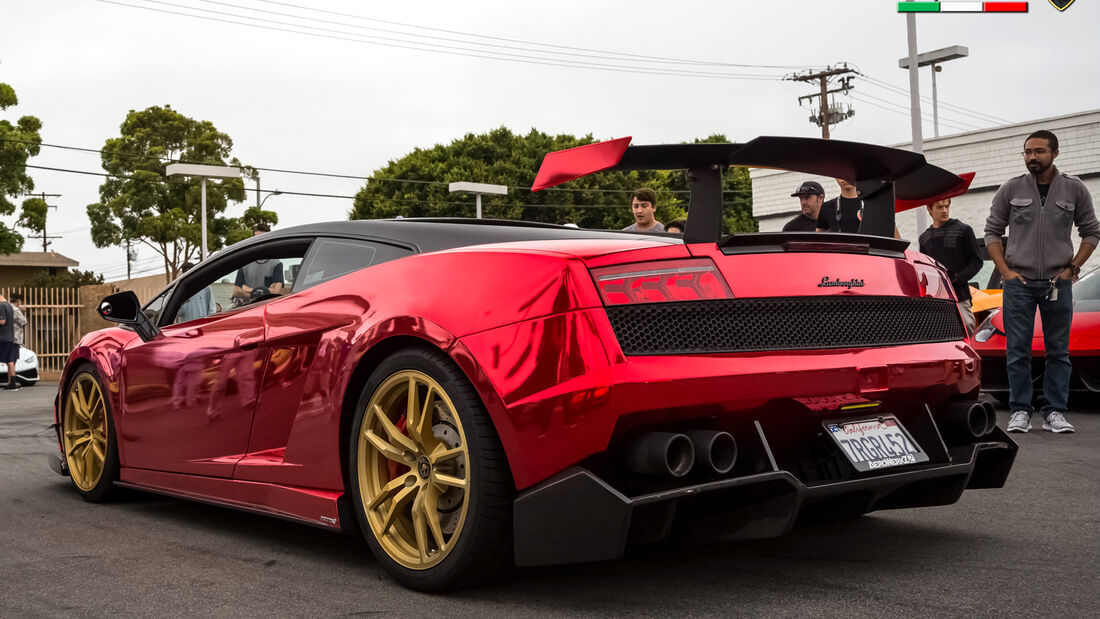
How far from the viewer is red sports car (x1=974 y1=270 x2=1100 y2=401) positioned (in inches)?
336

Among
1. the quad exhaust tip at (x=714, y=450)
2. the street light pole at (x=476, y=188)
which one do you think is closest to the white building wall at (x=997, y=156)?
the street light pole at (x=476, y=188)

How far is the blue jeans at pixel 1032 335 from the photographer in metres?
7.24

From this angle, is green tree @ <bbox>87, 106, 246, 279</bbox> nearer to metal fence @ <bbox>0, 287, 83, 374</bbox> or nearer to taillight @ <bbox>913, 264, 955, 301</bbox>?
metal fence @ <bbox>0, 287, 83, 374</bbox>

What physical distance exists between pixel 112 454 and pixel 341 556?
68.7 inches

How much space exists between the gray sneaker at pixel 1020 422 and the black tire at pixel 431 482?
16.5ft

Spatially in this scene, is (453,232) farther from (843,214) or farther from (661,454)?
(843,214)

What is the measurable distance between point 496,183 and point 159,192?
1543 cm

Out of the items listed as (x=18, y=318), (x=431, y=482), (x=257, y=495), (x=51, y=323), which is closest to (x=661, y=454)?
(x=431, y=482)

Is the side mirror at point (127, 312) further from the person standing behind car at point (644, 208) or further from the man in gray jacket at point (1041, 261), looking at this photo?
the man in gray jacket at point (1041, 261)

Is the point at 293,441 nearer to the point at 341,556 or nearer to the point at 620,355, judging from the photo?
the point at 341,556

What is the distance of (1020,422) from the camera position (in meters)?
7.15

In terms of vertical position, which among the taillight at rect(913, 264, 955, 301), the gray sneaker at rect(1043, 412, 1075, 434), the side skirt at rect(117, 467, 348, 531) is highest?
the taillight at rect(913, 264, 955, 301)

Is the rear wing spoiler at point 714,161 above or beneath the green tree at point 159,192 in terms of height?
beneath

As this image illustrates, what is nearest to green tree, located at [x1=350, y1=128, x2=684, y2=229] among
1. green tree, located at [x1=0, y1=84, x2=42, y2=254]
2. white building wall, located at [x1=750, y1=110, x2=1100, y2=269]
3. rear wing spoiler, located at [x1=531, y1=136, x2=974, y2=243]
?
green tree, located at [x1=0, y1=84, x2=42, y2=254]
